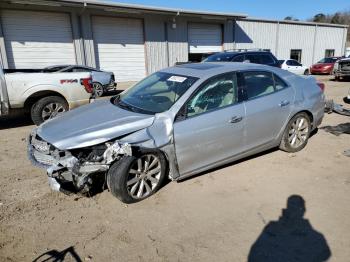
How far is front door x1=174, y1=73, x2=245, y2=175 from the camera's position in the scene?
3.86 meters

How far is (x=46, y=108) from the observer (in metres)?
7.49

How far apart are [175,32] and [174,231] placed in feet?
62.4

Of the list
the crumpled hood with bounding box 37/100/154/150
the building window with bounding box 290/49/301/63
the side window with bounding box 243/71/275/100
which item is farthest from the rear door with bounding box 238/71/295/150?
the building window with bounding box 290/49/301/63

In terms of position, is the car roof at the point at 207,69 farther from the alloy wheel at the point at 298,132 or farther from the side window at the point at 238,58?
the side window at the point at 238,58

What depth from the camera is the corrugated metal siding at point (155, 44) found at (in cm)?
1947

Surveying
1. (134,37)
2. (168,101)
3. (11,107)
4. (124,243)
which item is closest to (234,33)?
(134,37)

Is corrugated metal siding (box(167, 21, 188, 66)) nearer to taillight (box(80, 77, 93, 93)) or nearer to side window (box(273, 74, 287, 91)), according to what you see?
taillight (box(80, 77, 93, 93))

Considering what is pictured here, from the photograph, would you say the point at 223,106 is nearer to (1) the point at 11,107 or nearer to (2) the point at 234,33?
(1) the point at 11,107

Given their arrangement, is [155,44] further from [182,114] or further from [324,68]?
[182,114]

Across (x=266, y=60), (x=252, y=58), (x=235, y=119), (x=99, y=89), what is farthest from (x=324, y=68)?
(x=235, y=119)

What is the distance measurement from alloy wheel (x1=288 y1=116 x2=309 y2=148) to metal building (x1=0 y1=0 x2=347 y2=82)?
1401cm

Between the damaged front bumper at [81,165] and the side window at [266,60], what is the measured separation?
9.91 m

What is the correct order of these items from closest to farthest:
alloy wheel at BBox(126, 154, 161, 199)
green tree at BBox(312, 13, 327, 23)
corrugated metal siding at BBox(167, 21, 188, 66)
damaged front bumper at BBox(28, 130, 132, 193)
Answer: damaged front bumper at BBox(28, 130, 132, 193) → alloy wheel at BBox(126, 154, 161, 199) → corrugated metal siding at BBox(167, 21, 188, 66) → green tree at BBox(312, 13, 327, 23)

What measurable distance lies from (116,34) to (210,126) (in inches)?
625
